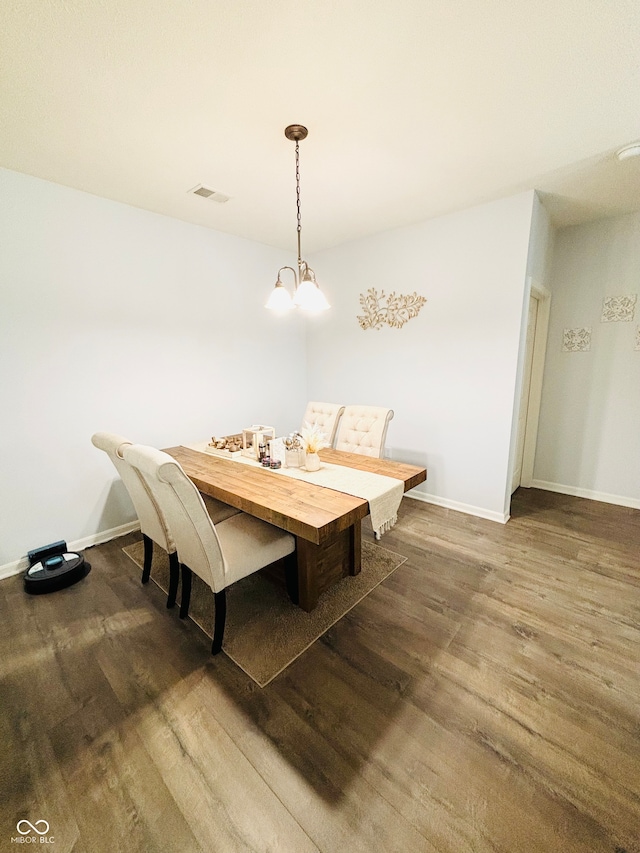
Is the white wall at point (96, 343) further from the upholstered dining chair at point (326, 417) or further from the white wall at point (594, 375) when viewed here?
the white wall at point (594, 375)

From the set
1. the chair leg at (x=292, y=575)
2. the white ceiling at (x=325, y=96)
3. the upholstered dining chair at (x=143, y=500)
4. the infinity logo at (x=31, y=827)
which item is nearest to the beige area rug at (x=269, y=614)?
the chair leg at (x=292, y=575)

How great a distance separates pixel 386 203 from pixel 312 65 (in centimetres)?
145

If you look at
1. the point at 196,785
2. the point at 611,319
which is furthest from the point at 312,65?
the point at 611,319

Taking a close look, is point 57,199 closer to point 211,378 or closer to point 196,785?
point 211,378

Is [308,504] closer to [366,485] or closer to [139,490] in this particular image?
[366,485]

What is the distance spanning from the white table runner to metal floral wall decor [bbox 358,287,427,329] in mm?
1885

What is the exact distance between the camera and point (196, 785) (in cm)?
120

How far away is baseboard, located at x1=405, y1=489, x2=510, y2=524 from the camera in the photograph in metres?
3.03

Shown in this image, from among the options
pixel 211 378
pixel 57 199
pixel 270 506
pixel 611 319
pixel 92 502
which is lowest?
pixel 92 502

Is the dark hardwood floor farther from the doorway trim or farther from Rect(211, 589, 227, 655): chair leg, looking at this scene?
the doorway trim

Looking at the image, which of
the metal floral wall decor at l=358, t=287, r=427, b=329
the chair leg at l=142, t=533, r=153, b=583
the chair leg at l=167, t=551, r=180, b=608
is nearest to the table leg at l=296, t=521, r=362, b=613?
the chair leg at l=167, t=551, r=180, b=608

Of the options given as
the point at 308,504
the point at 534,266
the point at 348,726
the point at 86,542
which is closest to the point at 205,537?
the point at 308,504

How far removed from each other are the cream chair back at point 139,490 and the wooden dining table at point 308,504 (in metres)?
0.29

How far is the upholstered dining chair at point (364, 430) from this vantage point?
2670mm
